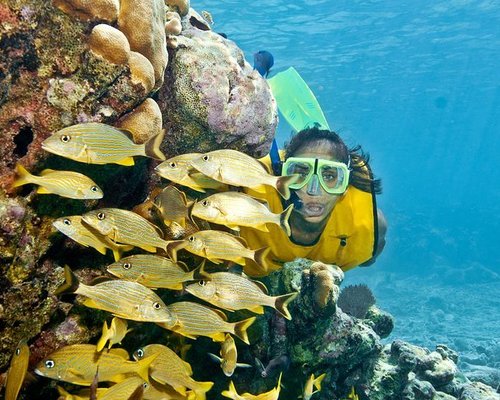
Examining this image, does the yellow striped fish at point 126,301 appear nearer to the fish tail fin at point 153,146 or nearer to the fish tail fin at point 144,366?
the fish tail fin at point 144,366

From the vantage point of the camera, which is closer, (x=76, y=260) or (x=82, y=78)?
(x=82, y=78)

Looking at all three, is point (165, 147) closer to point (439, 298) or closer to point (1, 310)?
point (1, 310)

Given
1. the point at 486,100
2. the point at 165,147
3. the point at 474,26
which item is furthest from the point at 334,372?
the point at 486,100

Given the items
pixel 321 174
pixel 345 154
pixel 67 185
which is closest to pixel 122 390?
pixel 67 185

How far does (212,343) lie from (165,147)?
250 cm

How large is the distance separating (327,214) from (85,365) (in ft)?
11.6

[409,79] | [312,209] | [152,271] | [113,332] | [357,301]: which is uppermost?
[409,79]

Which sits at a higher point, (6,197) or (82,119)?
(82,119)

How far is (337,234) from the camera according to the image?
5.82 metres

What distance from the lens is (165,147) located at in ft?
15.1

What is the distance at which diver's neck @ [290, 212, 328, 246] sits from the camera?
17.9 ft

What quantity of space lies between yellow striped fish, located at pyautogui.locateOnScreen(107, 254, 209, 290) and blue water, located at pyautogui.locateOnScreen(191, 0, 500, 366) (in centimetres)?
1367

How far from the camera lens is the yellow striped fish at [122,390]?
282 centimetres

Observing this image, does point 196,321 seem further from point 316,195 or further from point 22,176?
point 316,195
